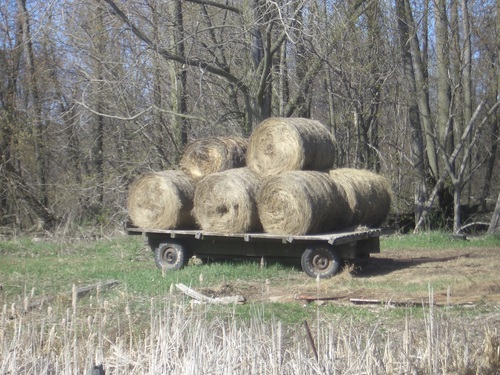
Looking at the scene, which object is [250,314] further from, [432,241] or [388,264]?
[432,241]

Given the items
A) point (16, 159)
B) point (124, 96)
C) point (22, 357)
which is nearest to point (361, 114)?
point (124, 96)

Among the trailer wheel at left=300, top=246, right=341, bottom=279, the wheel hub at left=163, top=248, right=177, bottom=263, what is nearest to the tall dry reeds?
the trailer wheel at left=300, top=246, right=341, bottom=279

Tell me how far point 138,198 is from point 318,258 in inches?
132

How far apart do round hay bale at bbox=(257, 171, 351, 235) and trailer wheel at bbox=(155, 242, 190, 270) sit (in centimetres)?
165

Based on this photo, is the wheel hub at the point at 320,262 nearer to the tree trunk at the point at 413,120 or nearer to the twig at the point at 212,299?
the twig at the point at 212,299

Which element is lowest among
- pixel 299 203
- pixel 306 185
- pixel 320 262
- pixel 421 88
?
pixel 320 262

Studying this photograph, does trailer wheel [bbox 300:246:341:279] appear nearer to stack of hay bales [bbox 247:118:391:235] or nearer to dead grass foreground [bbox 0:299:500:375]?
stack of hay bales [bbox 247:118:391:235]

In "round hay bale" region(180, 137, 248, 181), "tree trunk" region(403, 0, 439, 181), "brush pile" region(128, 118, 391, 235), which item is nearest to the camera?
"brush pile" region(128, 118, 391, 235)

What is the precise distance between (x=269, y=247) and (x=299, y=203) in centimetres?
117

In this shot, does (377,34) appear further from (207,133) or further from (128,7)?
(128,7)

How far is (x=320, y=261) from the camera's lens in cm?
1162

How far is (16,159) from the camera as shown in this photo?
2259 cm

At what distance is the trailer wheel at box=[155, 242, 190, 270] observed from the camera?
1278 cm

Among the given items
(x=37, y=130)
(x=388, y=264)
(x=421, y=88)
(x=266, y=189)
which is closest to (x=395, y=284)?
(x=388, y=264)
